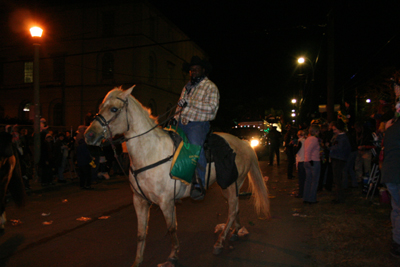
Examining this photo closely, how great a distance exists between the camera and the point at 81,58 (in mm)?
29141

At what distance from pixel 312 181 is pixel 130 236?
15.6ft

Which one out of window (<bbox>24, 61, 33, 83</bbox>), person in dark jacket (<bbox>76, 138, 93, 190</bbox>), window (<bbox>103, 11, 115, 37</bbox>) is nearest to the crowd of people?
person in dark jacket (<bbox>76, 138, 93, 190</bbox>)

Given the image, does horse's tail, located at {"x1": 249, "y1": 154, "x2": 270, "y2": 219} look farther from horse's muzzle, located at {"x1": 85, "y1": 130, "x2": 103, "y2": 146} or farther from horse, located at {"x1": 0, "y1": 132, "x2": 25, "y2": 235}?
horse, located at {"x1": 0, "y1": 132, "x2": 25, "y2": 235}

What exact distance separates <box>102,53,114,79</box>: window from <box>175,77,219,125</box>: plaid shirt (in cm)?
A: 2631

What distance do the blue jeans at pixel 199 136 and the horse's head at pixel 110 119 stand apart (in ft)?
2.94

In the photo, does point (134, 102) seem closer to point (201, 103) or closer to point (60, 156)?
point (201, 103)

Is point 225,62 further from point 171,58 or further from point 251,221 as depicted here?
point 251,221

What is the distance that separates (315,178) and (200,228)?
352 cm

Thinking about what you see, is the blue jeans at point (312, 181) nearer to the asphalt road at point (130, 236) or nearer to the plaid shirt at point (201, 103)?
the asphalt road at point (130, 236)

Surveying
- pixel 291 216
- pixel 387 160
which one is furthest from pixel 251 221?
pixel 387 160

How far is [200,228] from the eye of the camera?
557cm

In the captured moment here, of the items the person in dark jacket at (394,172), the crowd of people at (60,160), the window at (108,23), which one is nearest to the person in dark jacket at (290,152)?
the crowd of people at (60,160)

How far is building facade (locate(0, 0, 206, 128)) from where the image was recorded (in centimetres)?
2801

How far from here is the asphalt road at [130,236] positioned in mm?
4215
